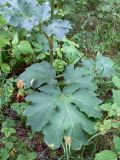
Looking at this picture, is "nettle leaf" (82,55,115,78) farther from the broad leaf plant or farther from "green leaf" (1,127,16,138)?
"green leaf" (1,127,16,138)

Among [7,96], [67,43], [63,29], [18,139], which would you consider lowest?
[18,139]

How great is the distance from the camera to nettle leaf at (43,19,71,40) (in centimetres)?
233

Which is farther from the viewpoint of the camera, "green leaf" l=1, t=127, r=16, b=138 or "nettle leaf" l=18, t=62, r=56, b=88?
"nettle leaf" l=18, t=62, r=56, b=88

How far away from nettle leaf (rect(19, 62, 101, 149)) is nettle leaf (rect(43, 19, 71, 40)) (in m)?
0.36

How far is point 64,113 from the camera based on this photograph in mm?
2297

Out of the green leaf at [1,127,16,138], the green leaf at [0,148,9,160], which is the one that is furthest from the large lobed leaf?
the green leaf at [0,148,9,160]

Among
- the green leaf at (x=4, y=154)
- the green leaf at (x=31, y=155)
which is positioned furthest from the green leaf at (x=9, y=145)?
the green leaf at (x=31, y=155)

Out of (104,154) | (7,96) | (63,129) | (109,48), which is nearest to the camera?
(104,154)

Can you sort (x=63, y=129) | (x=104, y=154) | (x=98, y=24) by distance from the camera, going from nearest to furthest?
(x=104, y=154) < (x=63, y=129) < (x=98, y=24)

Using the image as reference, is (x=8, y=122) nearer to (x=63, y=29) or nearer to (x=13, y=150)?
(x=13, y=150)

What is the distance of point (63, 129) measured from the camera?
7.29 feet

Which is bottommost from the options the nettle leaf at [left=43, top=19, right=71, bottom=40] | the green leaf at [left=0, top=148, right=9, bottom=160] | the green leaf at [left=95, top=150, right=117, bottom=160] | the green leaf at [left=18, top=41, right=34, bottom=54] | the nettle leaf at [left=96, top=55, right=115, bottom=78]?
the green leaf at [left=0, top=148, right=9, bottom=160]

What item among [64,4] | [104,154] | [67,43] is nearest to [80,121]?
[104,154]

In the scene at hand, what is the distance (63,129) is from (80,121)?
124 millimetres
